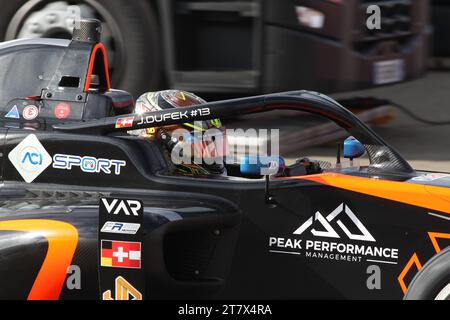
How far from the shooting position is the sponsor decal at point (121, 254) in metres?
4.38

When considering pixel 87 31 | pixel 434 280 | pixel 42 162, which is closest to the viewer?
pixel 434 280

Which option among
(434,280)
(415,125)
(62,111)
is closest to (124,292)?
(62,111)

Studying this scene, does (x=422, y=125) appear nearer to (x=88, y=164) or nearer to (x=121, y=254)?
(x=88, y=164)

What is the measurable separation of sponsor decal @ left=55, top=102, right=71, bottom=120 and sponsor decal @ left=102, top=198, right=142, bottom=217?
29.4 inches

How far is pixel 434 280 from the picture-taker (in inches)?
165

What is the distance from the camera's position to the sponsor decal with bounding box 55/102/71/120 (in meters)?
5.00

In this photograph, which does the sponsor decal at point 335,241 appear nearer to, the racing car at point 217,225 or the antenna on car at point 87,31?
the racing car at point 217,225

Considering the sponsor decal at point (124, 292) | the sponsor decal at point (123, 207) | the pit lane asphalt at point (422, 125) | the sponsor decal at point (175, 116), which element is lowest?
the sponsor decal at point (124, 292)

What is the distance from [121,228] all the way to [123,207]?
95 millimetres

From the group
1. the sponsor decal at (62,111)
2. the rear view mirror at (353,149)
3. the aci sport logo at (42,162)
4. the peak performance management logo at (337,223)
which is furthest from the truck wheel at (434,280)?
the sponsor decal at (62,111)

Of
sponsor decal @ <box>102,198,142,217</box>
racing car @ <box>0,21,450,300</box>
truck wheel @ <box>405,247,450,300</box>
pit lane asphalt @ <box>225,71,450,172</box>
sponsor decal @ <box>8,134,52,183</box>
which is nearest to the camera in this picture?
truck wheel @ <box>405,247,450,300</box>

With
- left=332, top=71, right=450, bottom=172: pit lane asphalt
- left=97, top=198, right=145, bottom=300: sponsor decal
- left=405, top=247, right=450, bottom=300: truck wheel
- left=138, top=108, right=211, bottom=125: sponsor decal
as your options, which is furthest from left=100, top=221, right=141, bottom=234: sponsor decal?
left=332, top=71, right=450, bottom=172: pit lane asphalt

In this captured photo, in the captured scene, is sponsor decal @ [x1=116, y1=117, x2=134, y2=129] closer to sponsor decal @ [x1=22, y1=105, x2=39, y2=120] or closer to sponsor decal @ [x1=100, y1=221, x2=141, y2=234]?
sponsor decal @ [x1=100, y1=221, x2=141, y2=234]

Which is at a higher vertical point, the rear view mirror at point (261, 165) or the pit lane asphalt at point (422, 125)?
the rear view mirror at point (261, 165)
